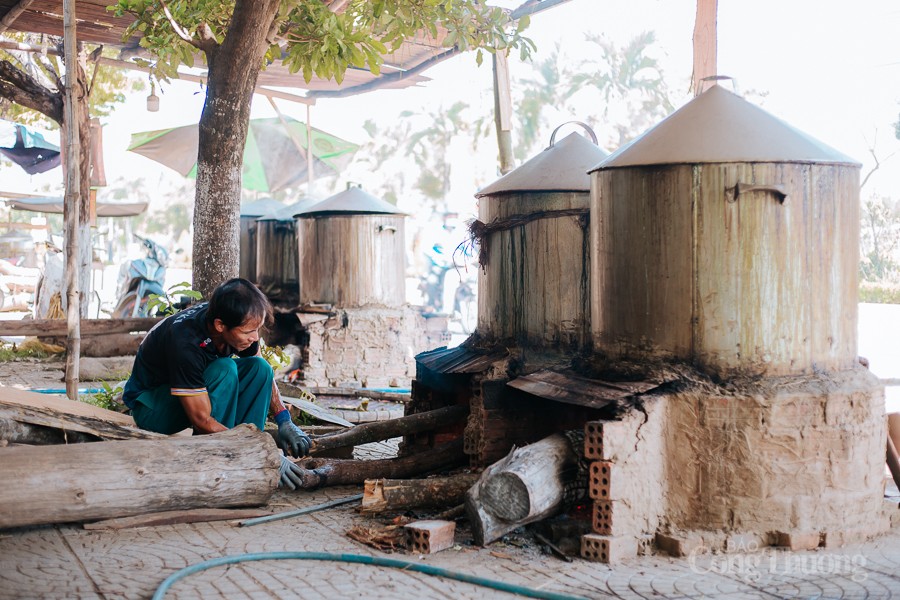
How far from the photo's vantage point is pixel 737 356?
12.9 ft

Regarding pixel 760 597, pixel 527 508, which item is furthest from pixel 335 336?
pixel 760 597

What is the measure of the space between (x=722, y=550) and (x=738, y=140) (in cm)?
185

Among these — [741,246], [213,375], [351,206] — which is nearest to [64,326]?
[351,206]

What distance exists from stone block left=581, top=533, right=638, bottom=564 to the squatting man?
1679 millimetres

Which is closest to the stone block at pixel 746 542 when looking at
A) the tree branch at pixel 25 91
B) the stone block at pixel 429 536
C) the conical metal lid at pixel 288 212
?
the stone block at pixel 429 536

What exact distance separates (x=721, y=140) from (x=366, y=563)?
2.47 meters

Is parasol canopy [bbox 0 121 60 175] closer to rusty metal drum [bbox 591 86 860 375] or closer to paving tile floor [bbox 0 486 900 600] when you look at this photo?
paving tile floor [bbox 0 486 900 600]

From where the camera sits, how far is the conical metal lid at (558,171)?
16.7ft

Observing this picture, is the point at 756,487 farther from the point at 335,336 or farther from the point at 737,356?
the point at 335,336

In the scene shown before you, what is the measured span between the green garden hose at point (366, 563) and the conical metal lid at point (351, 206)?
5.98 meters

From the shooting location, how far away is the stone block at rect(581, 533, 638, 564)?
370 cm

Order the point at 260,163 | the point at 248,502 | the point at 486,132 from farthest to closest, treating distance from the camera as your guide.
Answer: the point at 486,132 < the point at 260,163 < the point at 248,502

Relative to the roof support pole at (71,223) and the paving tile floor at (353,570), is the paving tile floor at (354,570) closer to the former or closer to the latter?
the paving tile floor at (353,570)

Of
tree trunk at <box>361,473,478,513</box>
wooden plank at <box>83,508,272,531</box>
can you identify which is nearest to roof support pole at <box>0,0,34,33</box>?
wooden plank at <box>83,508,272,531</box>
